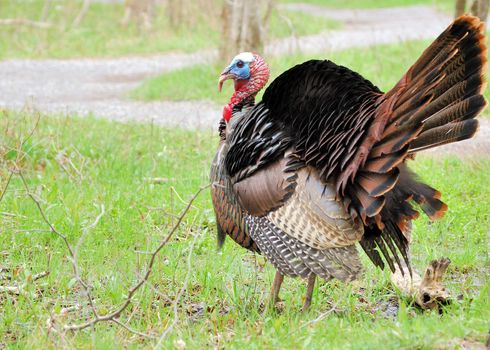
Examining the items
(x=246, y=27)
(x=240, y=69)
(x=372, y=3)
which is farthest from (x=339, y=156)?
(x=372, y=3)

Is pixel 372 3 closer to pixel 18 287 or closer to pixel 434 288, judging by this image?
pixel 434 288

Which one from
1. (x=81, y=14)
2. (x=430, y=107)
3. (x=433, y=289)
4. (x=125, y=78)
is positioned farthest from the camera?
(x=81, y=14)

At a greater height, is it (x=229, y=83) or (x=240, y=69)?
(x=240, y=69)

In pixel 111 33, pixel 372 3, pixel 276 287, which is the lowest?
pixel 111 33

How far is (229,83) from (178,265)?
5.99 metres

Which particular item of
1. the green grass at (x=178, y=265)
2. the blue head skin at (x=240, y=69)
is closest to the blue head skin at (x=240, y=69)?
the blue head skin at (x=240, y=69)

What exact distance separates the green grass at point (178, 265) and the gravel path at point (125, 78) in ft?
3.80

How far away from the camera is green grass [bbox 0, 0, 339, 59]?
1656 cm

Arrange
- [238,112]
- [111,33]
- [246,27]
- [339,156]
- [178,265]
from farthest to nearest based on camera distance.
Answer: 1. [111,33]
2. [246,27]
3. [178,265]
4. [238,112]
5. [339,156]

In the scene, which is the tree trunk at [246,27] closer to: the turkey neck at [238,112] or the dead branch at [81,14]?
the dead branch at [81,14]

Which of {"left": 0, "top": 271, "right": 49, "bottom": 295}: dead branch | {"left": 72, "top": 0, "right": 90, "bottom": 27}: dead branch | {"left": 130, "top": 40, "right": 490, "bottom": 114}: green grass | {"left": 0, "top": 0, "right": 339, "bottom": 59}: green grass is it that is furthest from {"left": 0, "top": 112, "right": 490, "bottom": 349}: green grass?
{"left": 72, "top": 0, "right": 90, "bottom": 27}: dead branch

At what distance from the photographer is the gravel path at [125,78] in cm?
1067

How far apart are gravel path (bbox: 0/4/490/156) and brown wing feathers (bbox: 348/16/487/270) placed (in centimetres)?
421

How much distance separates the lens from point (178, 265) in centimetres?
562
